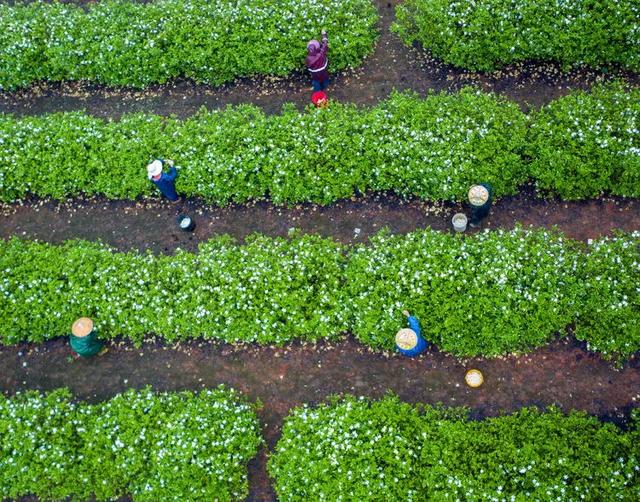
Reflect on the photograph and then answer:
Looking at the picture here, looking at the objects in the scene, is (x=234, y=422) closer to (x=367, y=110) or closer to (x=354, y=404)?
(x=354, y=404)

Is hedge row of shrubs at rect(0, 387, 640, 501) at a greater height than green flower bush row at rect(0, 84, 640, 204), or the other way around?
green flower bush row at rect(0, 84, 640, 204)

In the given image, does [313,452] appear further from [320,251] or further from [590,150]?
[590,150]

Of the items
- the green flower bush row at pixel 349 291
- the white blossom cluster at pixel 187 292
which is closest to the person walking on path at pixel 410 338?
the green flower bush row at pixel 349 291

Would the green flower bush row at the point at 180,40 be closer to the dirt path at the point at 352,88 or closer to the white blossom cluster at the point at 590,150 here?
the dirt path at the point at 352,88

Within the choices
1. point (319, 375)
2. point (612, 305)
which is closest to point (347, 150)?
point (319, 375)

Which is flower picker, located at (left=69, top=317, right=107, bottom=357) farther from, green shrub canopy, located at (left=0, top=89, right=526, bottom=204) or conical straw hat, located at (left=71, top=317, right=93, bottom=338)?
green shrub canopy, located at (left=0, top=89, right=526, bottom=204)

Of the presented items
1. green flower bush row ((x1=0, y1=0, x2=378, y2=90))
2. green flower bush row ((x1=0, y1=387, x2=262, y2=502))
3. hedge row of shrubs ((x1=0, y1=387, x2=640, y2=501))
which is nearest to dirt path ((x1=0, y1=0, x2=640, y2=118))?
green flower bush row ((x1=0, y1=0, x2=378, y2=90))

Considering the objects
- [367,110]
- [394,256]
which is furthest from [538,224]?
[367,110]
